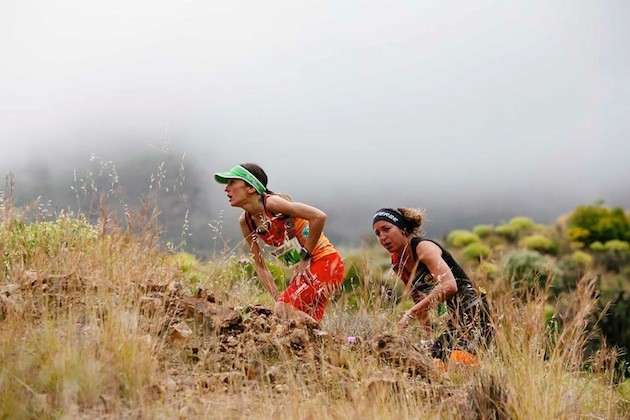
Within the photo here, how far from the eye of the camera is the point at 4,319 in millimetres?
4941

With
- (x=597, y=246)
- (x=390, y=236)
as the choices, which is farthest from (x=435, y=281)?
(x=597, y=246)

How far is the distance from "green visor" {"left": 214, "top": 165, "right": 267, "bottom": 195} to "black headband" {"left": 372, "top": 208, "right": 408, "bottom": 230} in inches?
39.3

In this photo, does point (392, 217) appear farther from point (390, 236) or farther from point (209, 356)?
point (209, 356)

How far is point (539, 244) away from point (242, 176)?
3240 centimetres

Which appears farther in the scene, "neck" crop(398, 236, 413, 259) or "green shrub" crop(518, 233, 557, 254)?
"green shrub" crop(518, 233, 557, 254)

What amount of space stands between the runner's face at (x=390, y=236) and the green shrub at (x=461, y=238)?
3085cm

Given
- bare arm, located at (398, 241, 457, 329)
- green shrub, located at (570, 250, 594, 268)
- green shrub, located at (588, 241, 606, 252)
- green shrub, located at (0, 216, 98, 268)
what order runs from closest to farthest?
bare arm, located at (398, 241, 457, 329) → green shrub, located at (0, 216, 98, 268) → green shrub, located at (570, 250, 594, 268) → green shrub, located at (588, 241, 606, 252)

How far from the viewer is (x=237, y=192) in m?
6.21

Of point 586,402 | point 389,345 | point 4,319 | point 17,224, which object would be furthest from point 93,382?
point 586,402

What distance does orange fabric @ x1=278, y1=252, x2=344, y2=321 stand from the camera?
627cm

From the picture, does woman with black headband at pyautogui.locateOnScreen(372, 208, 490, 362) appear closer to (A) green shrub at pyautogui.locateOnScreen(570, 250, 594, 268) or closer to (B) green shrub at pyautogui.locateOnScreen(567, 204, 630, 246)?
(A) green shrub at pyautogui.locateOnScreen(570, 250, 594, 268)

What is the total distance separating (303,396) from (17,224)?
3.52m

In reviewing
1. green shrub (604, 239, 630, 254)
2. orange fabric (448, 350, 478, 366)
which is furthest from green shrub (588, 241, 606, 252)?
orange fabric (448, 350, 478, 366)

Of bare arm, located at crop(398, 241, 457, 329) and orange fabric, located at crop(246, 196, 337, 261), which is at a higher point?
orange fabric, located at crop(246, 196, 337, 261)
